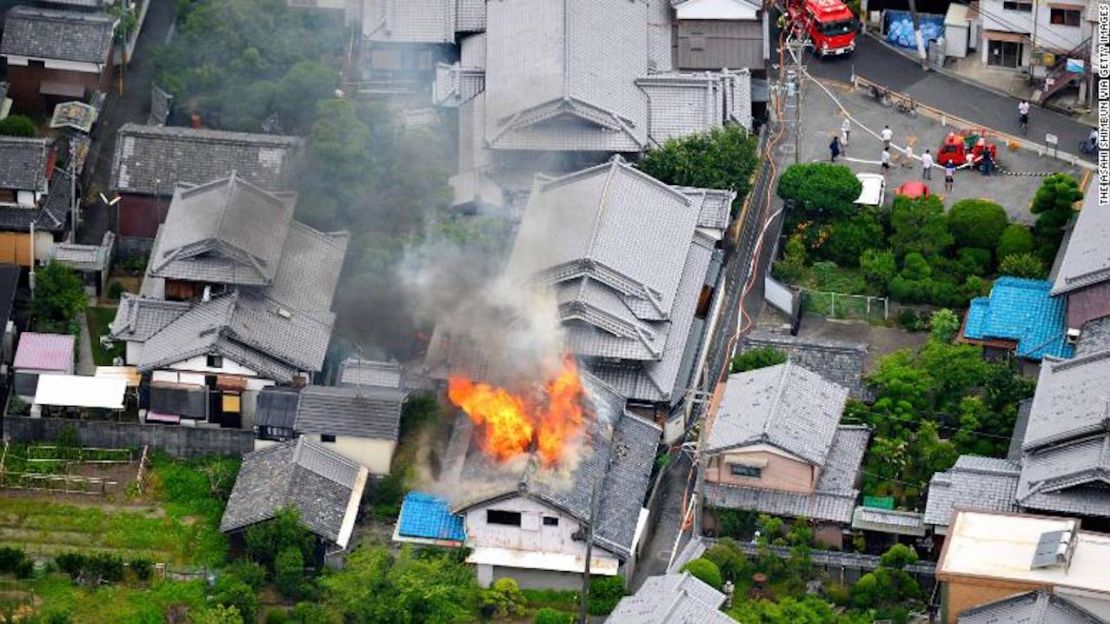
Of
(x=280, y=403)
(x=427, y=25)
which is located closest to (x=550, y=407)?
(x=280, y=403)

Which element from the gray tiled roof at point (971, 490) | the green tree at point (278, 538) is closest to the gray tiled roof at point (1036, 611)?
the gray tiled roof at point (971, 490)

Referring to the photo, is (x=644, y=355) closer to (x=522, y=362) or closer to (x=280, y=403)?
(x=522, y=362)

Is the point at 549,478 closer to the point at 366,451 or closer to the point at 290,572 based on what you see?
the point at 366,451

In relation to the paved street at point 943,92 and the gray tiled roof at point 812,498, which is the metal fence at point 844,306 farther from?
the paved street at point 943,92

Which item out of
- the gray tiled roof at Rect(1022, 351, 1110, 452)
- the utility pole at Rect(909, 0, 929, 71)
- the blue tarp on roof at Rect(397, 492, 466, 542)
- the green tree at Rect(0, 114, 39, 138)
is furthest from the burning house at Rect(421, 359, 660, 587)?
the utility pole at Rect(909, 0, 929, 71)

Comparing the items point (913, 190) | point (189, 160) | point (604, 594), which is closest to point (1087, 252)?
point (913, 190)
